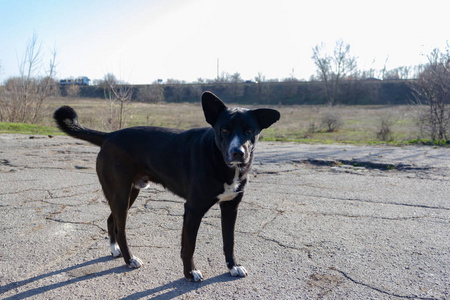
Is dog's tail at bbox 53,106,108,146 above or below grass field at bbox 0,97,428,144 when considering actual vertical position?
above

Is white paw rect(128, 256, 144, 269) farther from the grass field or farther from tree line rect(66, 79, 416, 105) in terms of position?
tree line rect(66, 79, 416, 105)

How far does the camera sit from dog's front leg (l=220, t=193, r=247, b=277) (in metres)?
3.14

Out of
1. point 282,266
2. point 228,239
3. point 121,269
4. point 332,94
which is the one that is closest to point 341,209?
point 282,266

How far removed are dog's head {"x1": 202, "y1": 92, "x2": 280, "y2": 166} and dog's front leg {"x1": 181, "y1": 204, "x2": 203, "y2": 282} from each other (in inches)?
22.0

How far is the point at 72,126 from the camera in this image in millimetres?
3650

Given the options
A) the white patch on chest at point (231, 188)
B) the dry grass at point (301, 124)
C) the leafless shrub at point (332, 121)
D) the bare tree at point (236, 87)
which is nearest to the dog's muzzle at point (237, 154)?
the white patch on chest at point (231, 188)

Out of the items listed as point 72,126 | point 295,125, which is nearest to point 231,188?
point 72,126

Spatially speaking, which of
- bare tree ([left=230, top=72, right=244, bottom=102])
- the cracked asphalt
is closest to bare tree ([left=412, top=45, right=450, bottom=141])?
the cracked asphalt

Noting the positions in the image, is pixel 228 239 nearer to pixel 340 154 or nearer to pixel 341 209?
pixel 341 209

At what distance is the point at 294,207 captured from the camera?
5.10 metres

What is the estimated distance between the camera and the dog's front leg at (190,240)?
9.67ft

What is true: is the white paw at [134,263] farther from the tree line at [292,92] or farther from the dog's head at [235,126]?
the tree line at [292,92]

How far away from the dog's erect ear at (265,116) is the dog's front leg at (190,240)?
938 mm

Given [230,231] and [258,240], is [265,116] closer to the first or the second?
[230,231]
